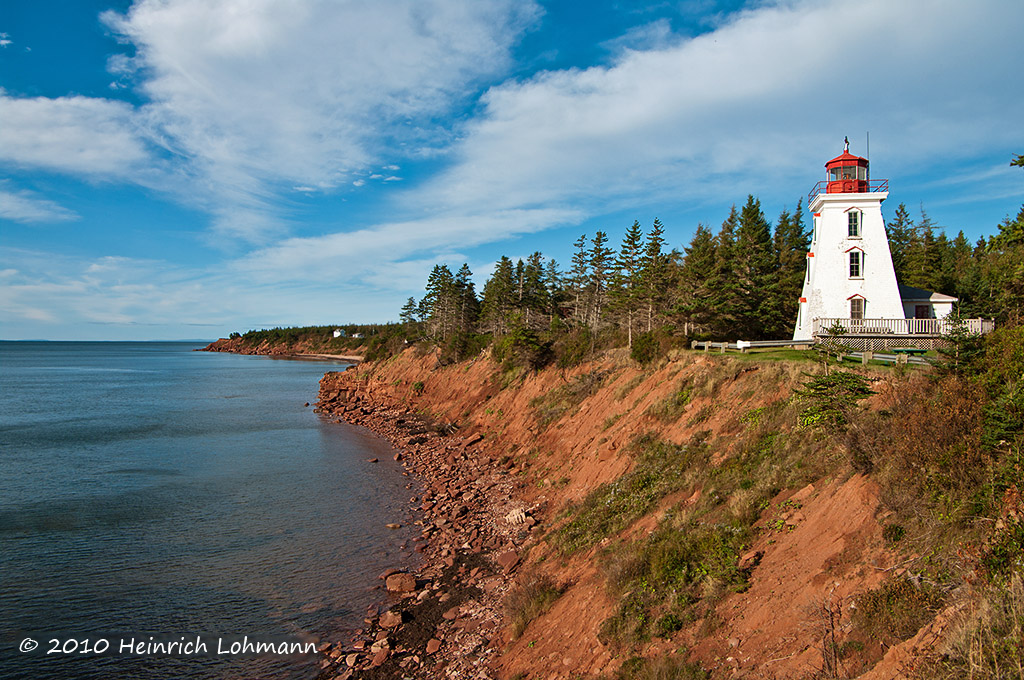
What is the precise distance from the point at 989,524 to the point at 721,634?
4090mm

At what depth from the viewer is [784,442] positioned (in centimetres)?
1298

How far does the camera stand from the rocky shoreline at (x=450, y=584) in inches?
447

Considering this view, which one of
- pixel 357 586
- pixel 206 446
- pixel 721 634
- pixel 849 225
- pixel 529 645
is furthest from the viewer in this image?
pixel 206 446

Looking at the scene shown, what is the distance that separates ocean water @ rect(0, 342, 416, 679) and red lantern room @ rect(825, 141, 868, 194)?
95.9 feet

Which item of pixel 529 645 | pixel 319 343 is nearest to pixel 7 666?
pixel 529 645

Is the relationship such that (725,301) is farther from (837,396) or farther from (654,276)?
(837,396)

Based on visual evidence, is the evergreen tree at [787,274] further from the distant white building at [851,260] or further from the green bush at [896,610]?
the green bush at [896,610]

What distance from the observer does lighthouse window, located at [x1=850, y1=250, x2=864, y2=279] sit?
27625 mm

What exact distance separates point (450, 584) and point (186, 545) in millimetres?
11016

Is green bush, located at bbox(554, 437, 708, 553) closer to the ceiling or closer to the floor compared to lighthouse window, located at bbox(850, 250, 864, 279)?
closer to the floor

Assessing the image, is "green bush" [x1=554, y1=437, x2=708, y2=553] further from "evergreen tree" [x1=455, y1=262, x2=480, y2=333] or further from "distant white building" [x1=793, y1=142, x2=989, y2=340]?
"evergreen tree" [x1=455, y1=262, x2=480, y2=333]

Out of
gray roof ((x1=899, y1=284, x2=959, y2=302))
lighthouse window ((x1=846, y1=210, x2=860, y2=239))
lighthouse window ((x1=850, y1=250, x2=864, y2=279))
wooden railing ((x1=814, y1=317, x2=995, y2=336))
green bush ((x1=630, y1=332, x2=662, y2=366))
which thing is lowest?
green bush ((x1=630, y1=332, x2=662, y2=366))

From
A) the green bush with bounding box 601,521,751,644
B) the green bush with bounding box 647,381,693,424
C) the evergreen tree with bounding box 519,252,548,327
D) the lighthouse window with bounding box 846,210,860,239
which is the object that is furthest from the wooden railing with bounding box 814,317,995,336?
the evergreen tree with bounding box 519,252,548,327

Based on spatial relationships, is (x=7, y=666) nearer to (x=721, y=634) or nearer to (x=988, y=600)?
(x=721, y=634)
